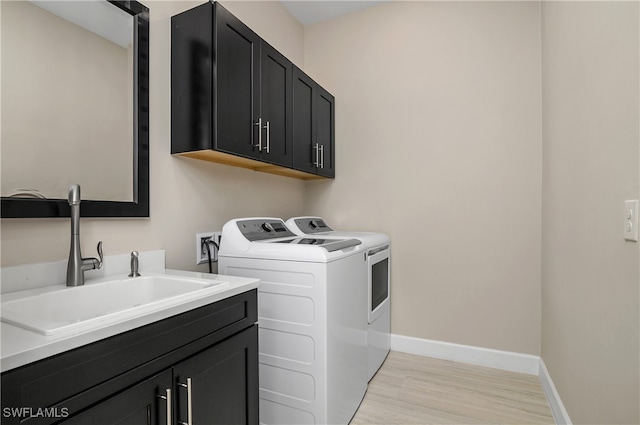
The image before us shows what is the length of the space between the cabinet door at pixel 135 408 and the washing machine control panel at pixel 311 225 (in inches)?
58.8

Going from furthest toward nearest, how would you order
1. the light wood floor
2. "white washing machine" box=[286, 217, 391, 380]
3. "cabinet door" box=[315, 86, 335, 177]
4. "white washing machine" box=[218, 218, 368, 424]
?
"cabinet door" box=[315, 86, 335, 177], "white washing machine" box=[286, 217, 391, 380], the light wood floor, "white washing machine" box=[218, 218, 368, 424]

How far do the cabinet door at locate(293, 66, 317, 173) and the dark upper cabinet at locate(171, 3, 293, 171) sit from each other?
15.6 inches

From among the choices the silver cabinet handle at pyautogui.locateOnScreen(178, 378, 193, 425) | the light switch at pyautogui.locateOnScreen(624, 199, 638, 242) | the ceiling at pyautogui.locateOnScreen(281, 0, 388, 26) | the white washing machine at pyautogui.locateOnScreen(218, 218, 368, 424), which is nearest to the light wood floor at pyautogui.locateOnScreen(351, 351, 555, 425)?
the white washing machine at pyautogui.locateOnScreen(218, 218, 368, 424)

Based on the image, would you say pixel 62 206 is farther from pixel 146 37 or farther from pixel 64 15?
pixel 146 37

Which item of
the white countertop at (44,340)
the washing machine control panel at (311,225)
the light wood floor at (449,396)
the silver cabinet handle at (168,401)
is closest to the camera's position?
the white countertop at (44,340)

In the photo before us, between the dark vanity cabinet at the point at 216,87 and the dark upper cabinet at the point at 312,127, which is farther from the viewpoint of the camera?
the dark upper cabinet at the point at 312,127

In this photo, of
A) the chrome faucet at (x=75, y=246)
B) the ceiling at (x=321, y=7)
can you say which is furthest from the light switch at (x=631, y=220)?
the ceiling at (x=321, y=7)

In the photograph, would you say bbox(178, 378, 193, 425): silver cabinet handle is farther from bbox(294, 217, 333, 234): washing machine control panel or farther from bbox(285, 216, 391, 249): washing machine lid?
bbox(294, 217, 333, 234): washing machine control panel

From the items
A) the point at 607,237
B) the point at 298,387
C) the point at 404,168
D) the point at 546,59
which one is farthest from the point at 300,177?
the point at 607,237

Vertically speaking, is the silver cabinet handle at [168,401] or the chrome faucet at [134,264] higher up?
the chrome faucet at [134,264]

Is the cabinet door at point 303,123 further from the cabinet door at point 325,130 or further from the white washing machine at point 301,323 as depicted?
the white washing machine at point 301,323

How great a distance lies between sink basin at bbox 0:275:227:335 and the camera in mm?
745

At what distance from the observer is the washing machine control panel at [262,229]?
1.74 meters

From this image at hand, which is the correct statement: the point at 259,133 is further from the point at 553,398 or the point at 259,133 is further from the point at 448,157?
the point at 553,398
